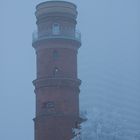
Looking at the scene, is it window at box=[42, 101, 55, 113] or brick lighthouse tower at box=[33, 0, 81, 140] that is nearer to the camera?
brick lighthouse tower at box=[33, 0, 81, 140]

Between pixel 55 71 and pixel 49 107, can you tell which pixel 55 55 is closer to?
pixel 55 71

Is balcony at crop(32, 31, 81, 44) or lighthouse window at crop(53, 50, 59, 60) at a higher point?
balcony at crop(32, 31, 81, 44)

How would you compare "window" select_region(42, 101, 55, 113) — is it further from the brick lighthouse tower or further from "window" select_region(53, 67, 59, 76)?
"window" select_region(53, 67, 59, 76)

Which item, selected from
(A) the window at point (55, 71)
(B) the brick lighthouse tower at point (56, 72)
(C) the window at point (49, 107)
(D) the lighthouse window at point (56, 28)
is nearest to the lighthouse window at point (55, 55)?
(B) the brick lighthouse tower at point (56, 72)

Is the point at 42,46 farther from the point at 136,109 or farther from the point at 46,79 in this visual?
the point at 136,109

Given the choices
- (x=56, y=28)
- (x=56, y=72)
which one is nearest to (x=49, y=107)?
(x=56, y=72)

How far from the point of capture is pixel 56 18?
5456 centimetres

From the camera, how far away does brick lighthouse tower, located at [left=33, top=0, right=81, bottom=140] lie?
5259cm

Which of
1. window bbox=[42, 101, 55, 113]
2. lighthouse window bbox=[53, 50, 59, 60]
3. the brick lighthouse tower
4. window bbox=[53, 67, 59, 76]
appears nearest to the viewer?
the brick lighthouse tower

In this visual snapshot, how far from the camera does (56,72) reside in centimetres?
5384

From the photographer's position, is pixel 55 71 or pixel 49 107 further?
pixel 55 71

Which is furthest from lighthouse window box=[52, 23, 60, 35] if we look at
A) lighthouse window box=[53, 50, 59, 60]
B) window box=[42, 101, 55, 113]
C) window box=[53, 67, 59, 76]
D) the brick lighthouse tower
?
window box=[42, 101, 55, 113]

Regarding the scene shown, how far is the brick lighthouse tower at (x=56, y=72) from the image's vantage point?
2071 inches

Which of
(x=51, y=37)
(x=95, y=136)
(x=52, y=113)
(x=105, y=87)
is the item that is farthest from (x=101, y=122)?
(x=105, y=87)
